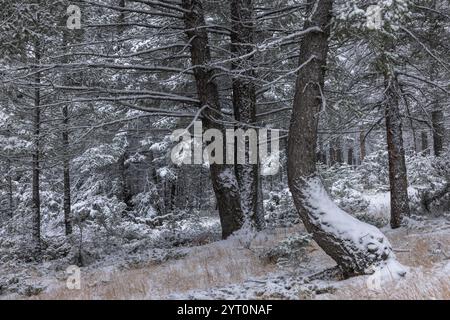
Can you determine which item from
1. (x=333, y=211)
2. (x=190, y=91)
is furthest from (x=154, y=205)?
(x=333, y=211)

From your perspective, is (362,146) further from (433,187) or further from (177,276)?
(177,276)

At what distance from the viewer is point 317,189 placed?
6.83 m

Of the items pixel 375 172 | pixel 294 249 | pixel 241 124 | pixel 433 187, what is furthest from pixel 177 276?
pixel 375 172

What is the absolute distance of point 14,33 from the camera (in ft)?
27.3

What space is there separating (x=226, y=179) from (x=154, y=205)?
11.7 meters

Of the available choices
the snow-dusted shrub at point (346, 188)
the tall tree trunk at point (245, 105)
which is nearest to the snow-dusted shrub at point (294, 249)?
the tall tree trunk at point (245, 105)

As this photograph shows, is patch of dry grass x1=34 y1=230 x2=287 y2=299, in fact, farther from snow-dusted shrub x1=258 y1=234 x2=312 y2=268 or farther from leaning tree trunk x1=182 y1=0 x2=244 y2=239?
leaning tree trunk x1=182 y1=0 x2=244 y2=239

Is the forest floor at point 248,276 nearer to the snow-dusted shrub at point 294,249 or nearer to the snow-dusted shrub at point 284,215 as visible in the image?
the snow-dusted shrub at point 294,249

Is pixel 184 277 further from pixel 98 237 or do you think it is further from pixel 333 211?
pixel 98 237

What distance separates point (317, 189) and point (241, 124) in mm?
2640

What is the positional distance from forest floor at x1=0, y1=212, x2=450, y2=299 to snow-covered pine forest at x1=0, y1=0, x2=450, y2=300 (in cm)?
4

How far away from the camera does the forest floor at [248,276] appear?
5.61 m

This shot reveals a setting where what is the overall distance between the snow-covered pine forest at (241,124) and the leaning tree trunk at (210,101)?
35mm

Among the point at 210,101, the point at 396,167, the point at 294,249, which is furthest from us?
the point at 210,101
